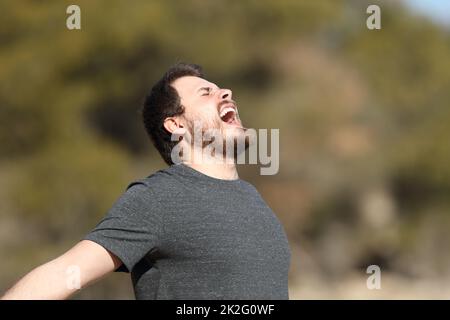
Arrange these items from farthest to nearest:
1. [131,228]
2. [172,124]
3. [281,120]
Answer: [281,120] → [172,124] → [131,228]

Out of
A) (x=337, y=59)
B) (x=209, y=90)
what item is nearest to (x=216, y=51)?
(x=337, y=59)

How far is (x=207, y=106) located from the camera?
2.76 meters

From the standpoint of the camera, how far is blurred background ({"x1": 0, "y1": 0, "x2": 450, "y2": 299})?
10.6m

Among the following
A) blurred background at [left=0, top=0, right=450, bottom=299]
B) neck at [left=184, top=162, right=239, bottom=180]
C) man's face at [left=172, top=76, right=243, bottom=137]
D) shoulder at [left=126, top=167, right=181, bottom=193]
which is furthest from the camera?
blurred background at [left=0, top=0, right=450, bottom=299]

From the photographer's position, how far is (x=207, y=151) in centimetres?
265

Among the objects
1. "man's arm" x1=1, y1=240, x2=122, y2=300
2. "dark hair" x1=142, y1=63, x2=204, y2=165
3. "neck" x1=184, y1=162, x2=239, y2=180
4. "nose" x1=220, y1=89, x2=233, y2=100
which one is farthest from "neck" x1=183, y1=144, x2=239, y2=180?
"man's arm" x1=1, y1=240, x2=122, y2=300

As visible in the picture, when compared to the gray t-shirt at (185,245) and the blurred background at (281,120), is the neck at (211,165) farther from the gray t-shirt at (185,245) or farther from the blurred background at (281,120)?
the blurred background at (281,120)

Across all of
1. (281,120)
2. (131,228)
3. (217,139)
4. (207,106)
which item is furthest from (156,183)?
(281,120)

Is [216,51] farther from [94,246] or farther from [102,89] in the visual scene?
[94,246]

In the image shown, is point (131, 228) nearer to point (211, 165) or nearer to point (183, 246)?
point (183, 246)

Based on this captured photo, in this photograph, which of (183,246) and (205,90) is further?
(205,90)

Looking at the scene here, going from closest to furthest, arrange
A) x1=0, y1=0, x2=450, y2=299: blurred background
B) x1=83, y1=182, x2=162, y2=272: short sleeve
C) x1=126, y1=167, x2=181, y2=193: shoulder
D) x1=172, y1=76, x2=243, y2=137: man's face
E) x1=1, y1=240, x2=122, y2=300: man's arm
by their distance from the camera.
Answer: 1. x1=1, y1=240, x2=122, y2=300: man's arm
2. x1=83, y1=182, x2=162, y2=272: short sleeve
3. x1=126, y1=167, x2=181, y2=193: shoulder
4. x1=172, y1=76, x2=243, y2=137: man's face
5. x1=0, y1=0, x2=450, y2=299: blurred background

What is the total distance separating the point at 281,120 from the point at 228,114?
1080 cm

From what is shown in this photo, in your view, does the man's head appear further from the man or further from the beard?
the man
